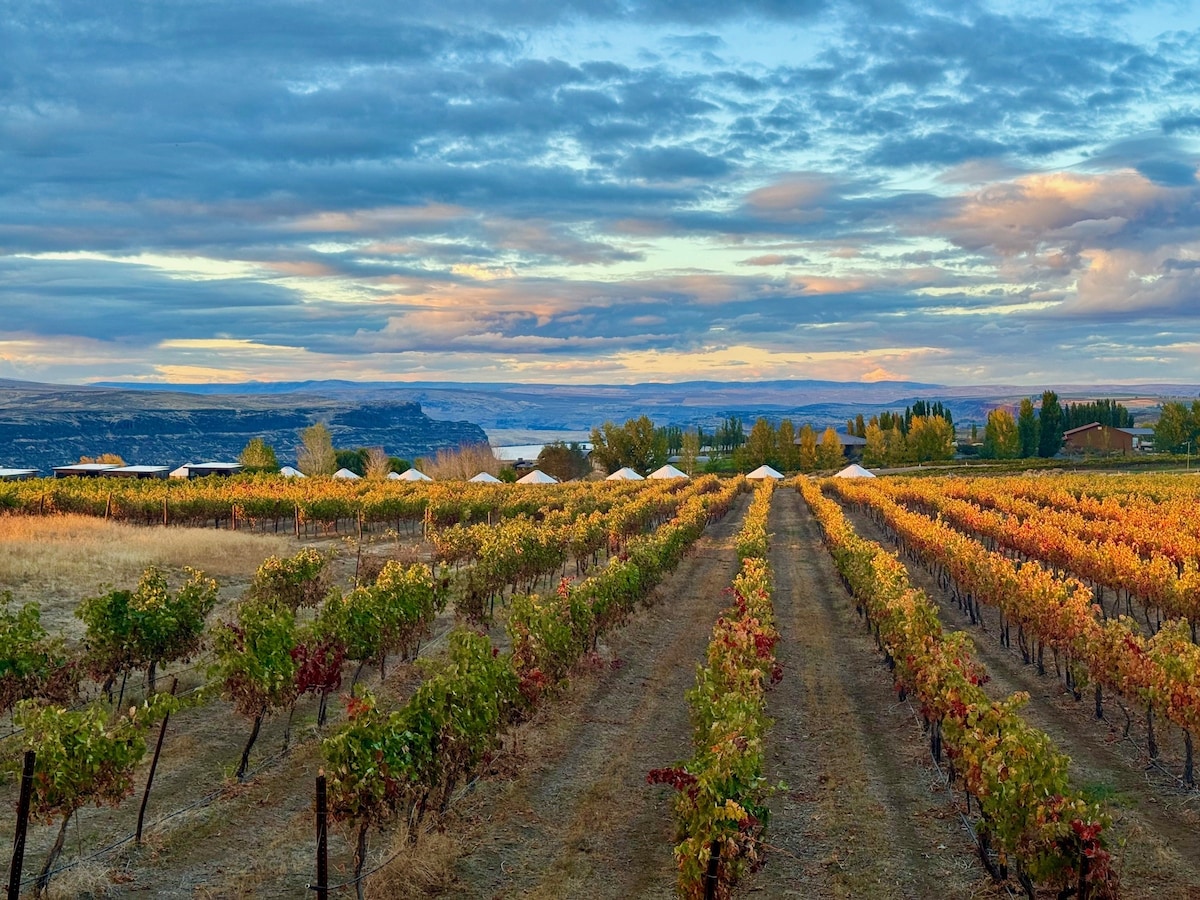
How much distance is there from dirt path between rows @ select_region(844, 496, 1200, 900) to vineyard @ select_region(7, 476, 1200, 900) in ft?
0.19

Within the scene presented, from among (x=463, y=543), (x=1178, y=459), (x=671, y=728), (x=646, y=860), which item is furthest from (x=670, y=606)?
(x=1178, y=459)

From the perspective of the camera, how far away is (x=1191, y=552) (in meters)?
28.7

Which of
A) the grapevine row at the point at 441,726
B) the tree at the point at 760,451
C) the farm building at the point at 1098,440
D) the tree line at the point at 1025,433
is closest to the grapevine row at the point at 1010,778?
the grapevine row at the point at 441,726

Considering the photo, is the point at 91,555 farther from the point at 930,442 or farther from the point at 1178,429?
the point at 1178,429

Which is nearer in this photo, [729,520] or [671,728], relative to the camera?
[671,728]

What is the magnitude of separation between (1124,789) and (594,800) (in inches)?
293

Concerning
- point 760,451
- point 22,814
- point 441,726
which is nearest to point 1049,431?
point 760,451

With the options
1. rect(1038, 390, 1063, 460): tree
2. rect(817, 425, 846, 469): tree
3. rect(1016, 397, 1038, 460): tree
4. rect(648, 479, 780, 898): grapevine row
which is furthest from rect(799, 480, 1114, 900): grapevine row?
rect(1038, 390, 1063, 460): tree

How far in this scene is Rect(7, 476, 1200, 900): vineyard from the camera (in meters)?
10.4

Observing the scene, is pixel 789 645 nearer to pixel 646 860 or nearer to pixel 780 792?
pixel 780 792

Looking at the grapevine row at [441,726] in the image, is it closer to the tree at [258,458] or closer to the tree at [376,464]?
the tree at [376,464]

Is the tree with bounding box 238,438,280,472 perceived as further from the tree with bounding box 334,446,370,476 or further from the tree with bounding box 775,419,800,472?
the tree with bounding box 775,419,800,472

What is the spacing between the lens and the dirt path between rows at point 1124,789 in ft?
36.5

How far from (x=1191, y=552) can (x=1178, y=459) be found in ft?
283
